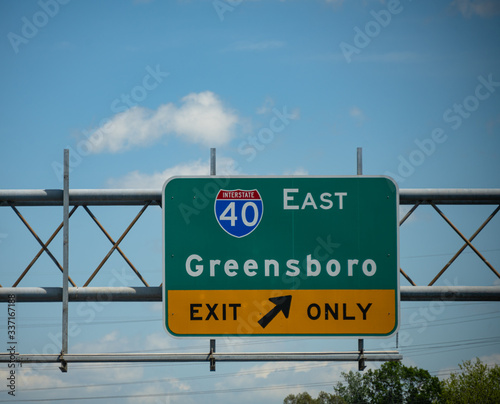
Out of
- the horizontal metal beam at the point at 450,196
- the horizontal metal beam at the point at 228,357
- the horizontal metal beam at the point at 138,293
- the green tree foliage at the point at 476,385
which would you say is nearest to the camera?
the horizontal metal beam at the point at 228,357

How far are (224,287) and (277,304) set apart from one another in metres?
0.81

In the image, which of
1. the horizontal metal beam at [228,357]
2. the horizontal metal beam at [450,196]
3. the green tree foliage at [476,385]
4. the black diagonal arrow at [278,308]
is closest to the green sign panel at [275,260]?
the black diagonal arrow at [278,308]

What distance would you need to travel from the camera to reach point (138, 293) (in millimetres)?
11000

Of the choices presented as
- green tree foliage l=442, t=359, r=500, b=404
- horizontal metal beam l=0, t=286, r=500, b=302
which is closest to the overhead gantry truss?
horizontal metal beam l=0, t=286, r=500, b=302

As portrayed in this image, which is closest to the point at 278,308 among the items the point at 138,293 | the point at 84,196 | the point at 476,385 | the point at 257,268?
the point at 257,268

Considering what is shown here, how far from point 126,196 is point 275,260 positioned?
2471 millimetres

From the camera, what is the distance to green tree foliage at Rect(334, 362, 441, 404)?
94.8 m

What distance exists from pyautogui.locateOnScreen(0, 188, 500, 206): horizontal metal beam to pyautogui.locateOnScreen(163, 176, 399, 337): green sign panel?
57 cm

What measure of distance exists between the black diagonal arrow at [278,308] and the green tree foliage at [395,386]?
8737 cm

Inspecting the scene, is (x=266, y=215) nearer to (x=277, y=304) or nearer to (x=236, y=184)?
(x=236, y=184)

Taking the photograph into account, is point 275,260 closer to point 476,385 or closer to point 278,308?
point 278,308

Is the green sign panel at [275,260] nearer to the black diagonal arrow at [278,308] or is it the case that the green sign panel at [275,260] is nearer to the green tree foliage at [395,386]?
the black diagonal arrow at [278,308]

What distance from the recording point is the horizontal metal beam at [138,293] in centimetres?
1102

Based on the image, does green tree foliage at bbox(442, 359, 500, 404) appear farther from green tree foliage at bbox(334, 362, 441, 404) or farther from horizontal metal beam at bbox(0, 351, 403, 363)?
horizontal metal beam at bbox(0, 351, 403, 363)
